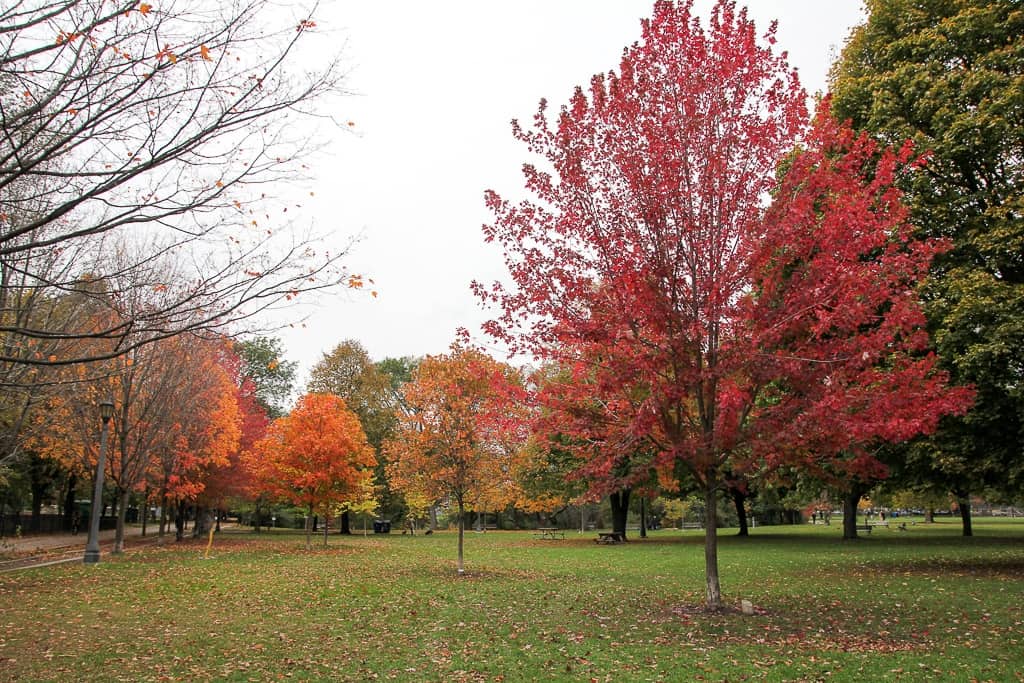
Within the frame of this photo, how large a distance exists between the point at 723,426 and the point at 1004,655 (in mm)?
4130

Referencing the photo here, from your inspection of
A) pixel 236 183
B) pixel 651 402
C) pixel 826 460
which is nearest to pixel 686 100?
pixel 651 402

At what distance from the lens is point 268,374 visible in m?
55.8

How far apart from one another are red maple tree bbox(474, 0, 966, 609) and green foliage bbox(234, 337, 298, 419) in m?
45.1

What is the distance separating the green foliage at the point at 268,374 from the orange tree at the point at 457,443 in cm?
3651

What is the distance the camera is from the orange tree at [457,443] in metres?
17.9

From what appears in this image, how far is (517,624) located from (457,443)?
8.13 meters

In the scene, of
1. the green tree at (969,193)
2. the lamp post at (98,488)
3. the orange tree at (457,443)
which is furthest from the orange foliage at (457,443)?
the green tree at (969,193)

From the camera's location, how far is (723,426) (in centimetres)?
1000

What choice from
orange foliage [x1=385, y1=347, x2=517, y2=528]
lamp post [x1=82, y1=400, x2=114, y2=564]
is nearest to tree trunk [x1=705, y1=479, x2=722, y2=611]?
orange foliage [x1=385, y1=347, x2=517, y2=528]

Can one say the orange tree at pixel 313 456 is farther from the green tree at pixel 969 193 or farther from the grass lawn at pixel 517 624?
the green tree at pixel 969 193

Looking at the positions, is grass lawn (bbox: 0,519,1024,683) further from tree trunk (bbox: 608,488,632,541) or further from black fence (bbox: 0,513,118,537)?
black fence (bbox: 0,513,118,537)

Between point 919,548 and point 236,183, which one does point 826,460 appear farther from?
point 919,548

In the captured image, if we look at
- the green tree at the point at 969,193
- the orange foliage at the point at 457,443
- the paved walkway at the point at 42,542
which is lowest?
the paved walkway at the point at 42,542

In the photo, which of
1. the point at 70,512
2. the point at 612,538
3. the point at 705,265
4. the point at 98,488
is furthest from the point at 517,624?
the point at 70,512
